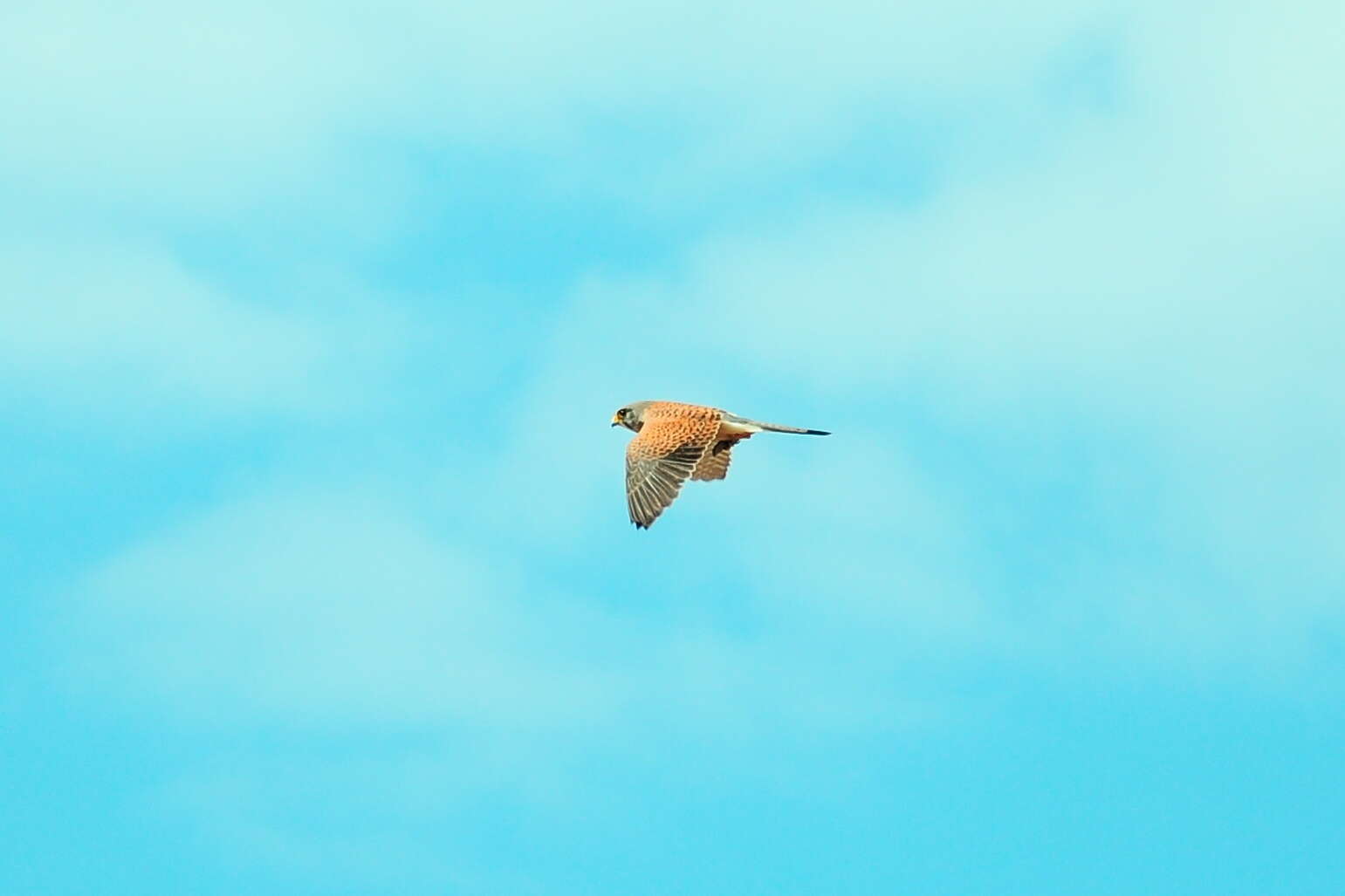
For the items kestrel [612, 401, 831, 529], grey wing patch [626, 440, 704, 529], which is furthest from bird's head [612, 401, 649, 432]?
grey wing patch [626, 440, 704, 529]

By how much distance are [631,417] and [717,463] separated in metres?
1.55

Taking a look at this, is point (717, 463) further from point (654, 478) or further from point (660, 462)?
point (654, 478)

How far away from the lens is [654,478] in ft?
89.2

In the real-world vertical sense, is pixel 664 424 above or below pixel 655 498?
above

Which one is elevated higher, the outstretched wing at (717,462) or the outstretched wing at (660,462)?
the outstretched wing at (717,462)

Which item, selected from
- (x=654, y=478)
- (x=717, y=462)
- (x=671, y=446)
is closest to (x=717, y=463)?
(x=717, y=462)

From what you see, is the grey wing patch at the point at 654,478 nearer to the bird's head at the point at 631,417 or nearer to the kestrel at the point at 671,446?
the kestrel at the point at 671,446

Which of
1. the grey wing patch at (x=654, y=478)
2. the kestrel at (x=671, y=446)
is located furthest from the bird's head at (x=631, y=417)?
the grey wing patch at (x=654, y=478)

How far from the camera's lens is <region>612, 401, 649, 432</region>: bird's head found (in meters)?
29.7

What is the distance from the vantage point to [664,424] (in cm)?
2862

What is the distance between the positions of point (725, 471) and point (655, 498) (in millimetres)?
2552

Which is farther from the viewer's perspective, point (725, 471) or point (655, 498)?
point (725, 471)

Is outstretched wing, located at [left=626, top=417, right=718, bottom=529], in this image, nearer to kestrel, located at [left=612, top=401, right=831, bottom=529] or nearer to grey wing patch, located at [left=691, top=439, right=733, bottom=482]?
kestrel, located at [left=612, top=401, right=831, bottom=529]

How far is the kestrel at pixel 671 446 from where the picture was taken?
2698cm
